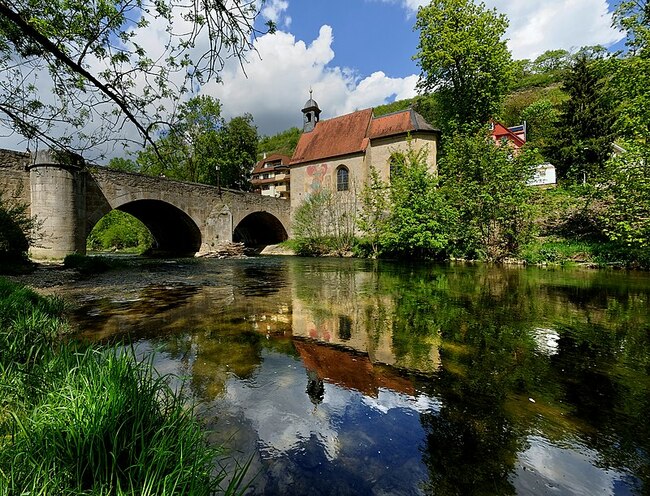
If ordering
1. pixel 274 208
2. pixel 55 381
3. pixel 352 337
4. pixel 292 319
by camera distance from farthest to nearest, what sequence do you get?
1. pixel 274 208
2. pixel 292 319
3. pixel 352 337
4. pixel 55 381

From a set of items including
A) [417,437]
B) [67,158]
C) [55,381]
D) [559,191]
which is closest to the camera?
[55,381]

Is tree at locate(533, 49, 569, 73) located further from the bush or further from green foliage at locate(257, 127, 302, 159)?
the bush

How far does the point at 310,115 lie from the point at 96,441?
37508 millimetres

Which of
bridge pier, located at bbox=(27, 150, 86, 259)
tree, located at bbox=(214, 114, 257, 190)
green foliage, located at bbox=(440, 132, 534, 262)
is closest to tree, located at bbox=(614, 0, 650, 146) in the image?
green foliage, located at bbox=(440, 132, 534, 262)

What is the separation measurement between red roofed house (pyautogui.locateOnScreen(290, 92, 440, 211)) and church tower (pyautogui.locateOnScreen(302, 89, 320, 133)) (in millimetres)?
1103

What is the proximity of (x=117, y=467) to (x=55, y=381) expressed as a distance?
1.01 meters

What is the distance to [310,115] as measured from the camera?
117ft

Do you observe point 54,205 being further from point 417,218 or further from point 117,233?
point 117,233

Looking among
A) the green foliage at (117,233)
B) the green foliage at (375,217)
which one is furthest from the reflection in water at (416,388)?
the green foliage at (117,233)

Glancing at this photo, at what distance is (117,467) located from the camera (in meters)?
1.32

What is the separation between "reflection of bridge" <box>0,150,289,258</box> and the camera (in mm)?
14363

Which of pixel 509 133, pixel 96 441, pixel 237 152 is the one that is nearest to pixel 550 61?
pixel 509 133

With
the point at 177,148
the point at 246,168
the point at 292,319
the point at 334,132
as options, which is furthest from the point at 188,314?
the point at 246,168

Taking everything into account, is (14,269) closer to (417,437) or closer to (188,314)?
(188,314)
